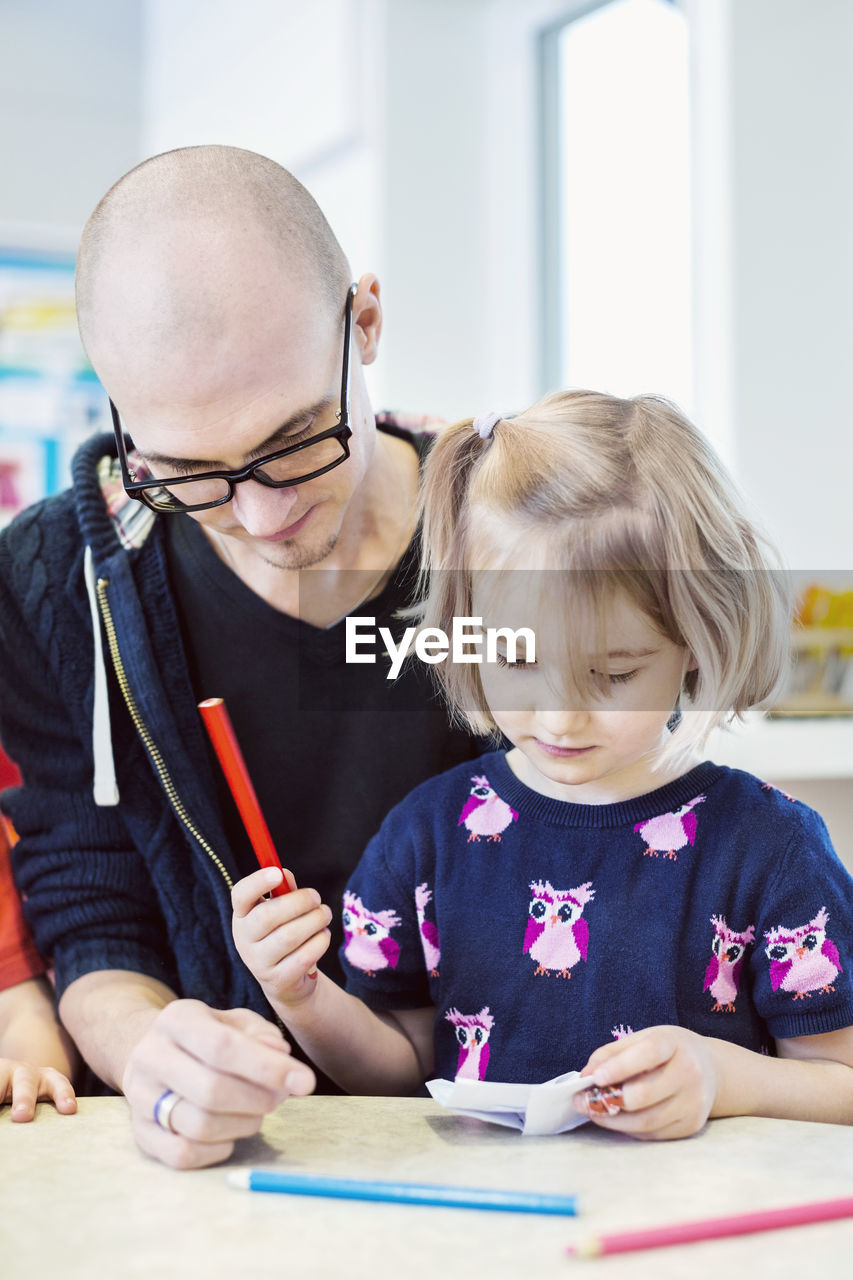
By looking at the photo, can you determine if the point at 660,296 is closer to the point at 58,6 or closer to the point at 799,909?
the point at 799,909

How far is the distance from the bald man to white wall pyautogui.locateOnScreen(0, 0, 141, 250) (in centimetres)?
207

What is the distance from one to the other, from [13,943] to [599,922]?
57 centimetres

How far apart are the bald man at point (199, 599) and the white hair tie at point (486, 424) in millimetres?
121

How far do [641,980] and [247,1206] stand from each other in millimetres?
377

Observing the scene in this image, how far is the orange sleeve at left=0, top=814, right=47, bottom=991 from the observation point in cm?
115

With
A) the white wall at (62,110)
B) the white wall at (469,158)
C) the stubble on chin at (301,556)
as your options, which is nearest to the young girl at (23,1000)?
the stubble on chin at (301,556)

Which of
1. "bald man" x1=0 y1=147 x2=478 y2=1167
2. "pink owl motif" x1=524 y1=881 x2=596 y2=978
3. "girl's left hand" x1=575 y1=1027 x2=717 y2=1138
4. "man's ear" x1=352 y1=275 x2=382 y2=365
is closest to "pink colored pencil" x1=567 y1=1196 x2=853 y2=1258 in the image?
"girl's left hand" x1=575 y1=1027 x2=717 y2=1138

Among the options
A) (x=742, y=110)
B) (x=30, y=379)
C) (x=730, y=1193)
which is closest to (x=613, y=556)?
(x=730, y=1193)

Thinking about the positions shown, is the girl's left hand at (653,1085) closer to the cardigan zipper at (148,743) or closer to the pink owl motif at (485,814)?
the pink owl motif at (485,814)

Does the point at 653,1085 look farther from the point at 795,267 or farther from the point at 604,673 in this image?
the point at 795,267

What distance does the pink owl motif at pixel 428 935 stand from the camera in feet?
3.19

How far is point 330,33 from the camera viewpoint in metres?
2.36

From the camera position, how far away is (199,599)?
124 cm

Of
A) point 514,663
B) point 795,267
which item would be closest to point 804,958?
point 514,663
